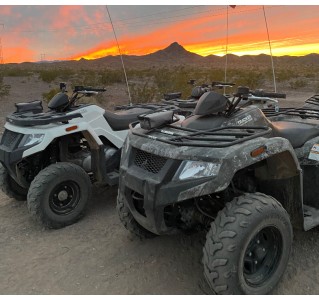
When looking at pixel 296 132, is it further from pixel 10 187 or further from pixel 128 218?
pixel 10 187

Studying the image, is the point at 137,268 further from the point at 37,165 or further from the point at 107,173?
the point at 37,165

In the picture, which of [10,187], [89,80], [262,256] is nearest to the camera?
[262,256]

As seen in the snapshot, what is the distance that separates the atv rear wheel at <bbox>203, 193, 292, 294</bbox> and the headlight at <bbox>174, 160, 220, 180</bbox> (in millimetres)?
324

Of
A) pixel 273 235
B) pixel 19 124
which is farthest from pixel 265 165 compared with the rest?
pixel 19 124

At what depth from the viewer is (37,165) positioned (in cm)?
492

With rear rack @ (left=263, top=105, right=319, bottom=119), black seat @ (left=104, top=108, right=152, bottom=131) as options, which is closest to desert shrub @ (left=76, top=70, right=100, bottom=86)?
black seat @ (left=104, top=108, right=152, bottom=131)

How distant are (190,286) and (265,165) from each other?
117 centimetres

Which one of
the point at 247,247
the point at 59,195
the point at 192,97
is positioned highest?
the point at 192,97

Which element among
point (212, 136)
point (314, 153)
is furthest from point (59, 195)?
point (314, 153)

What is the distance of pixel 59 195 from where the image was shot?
4.46 meters

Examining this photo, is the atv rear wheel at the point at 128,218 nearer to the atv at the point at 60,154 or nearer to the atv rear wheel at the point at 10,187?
the atv at the point at 60,154

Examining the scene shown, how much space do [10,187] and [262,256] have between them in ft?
11.8

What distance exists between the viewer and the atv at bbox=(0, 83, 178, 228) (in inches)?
169

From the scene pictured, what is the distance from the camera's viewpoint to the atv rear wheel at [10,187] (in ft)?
16.6
